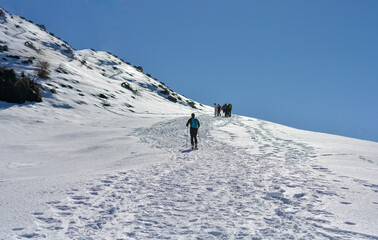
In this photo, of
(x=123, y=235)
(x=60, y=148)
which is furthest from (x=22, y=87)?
(x=123, y=235)

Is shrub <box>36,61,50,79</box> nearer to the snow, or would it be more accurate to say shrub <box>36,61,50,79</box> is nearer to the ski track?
the snow

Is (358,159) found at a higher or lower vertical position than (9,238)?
higher

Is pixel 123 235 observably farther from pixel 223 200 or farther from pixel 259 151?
pixel 259 151

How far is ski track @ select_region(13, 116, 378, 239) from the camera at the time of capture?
3.60 m

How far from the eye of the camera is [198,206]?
4633 mm

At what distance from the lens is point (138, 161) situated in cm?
895

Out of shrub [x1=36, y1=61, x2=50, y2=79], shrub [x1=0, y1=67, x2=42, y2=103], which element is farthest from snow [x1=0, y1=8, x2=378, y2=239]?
shrub [x1=36, y1=61, x2=50, y2=79]

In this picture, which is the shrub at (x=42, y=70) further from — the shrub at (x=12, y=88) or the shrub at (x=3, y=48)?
the shrub at (x=12, y=88)

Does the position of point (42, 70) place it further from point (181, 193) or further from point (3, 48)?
point (181, 193)

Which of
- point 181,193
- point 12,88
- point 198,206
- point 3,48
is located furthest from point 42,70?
point 198,206

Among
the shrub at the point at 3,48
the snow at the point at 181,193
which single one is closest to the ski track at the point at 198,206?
the snow at the point at 181,193

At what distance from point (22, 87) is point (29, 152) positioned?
612 inches

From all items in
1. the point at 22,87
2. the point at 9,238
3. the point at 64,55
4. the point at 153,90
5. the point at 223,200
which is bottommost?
the point at 9,238

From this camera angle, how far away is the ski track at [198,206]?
3.60 m
